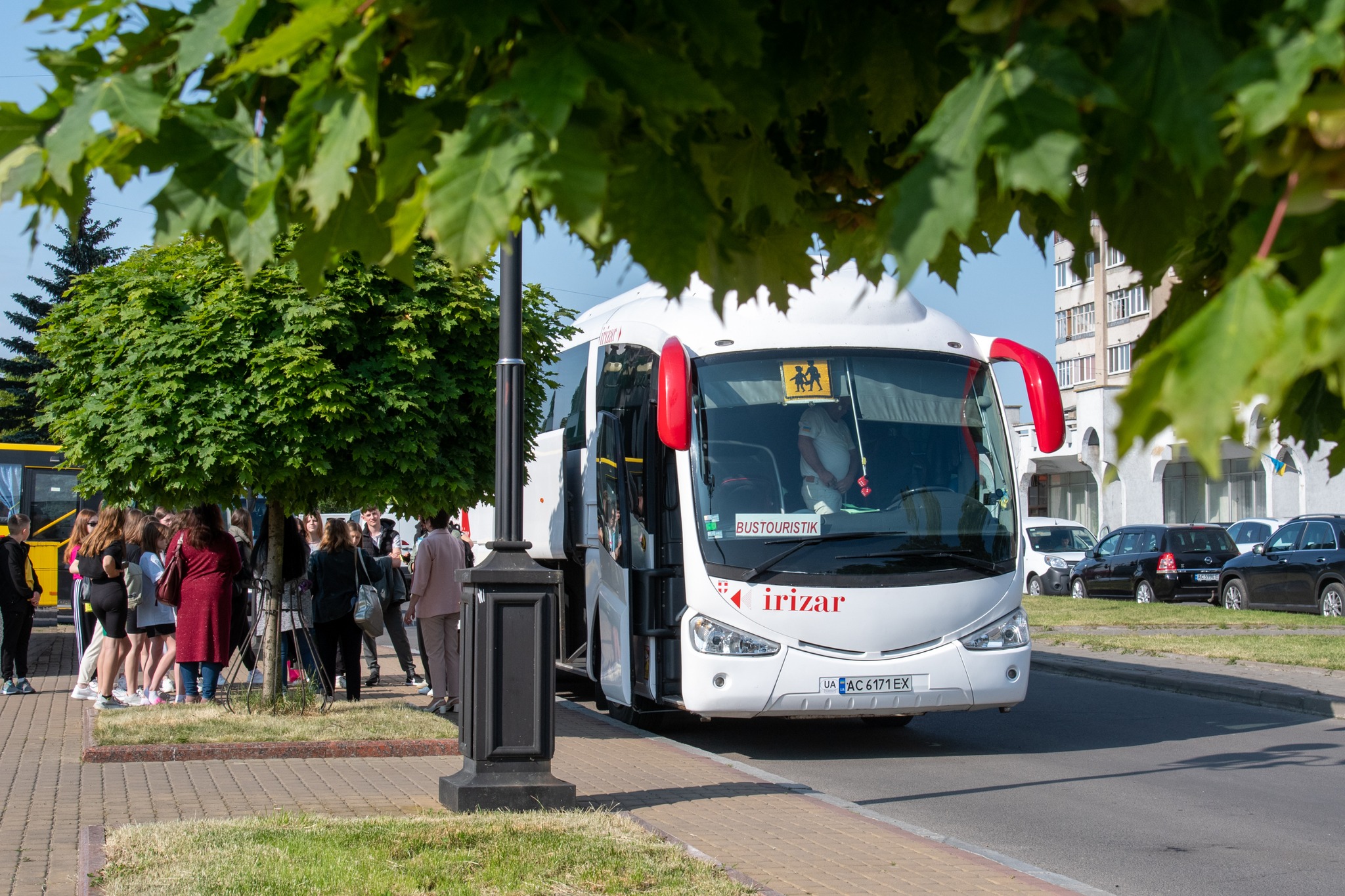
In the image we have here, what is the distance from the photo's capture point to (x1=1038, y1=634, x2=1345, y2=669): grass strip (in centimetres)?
1605

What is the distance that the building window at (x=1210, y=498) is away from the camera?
46812 millimetres

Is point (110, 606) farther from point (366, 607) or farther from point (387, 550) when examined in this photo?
point (387, 550)

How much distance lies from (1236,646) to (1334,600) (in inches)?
261

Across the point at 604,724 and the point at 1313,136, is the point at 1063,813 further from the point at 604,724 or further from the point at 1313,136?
the point at 1313,136

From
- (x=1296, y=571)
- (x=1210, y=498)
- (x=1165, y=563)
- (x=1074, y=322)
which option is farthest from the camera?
(x=1074, y=322)

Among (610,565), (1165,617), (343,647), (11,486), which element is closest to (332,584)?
(343,647)

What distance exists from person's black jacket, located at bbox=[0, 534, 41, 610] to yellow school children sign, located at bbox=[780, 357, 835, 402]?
8.25 m

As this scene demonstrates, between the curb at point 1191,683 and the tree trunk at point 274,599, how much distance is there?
959 centimetres

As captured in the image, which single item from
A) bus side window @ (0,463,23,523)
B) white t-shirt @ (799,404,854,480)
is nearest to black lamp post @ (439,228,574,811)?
white t-shirt @ (799,404,854,480)

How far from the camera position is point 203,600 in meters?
11.5

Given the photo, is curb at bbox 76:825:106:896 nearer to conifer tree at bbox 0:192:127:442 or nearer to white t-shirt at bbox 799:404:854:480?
white t-shirt at bbox 799:404:854:480

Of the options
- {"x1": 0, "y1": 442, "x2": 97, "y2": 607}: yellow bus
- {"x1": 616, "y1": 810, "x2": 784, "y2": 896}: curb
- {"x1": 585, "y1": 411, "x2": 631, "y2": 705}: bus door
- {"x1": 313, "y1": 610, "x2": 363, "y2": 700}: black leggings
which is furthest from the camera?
{"x1": 0, "y1": 442, "x2": 97, "y2": 607}: yellow bus

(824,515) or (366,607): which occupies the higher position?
(824,515)

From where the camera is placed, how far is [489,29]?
179 cm
